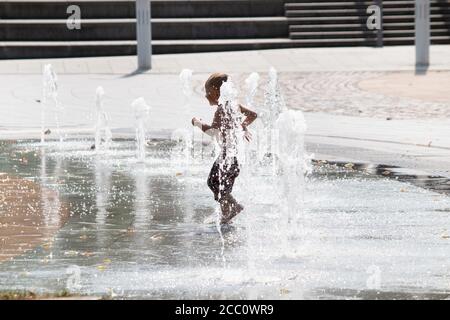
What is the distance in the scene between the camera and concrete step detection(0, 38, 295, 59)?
107 ft

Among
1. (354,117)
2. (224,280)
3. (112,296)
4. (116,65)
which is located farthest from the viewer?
(116,65)

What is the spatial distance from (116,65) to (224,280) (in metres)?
22.4

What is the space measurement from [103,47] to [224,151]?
74.0 feet

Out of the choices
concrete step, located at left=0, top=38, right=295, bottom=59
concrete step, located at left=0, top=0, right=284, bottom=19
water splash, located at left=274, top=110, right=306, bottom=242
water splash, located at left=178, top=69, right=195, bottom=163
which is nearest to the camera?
water splash, located at left=274, top=110, right=306, bottom=242

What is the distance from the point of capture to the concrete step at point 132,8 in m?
34.5

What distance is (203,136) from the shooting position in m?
18.1

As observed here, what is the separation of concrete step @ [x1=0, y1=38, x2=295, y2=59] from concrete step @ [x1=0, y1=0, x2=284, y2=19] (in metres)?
1.35

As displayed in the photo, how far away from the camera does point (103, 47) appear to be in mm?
33094

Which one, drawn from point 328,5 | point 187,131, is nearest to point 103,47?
point 328,5

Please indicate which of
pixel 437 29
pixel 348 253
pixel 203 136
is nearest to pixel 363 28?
pixel 437 29

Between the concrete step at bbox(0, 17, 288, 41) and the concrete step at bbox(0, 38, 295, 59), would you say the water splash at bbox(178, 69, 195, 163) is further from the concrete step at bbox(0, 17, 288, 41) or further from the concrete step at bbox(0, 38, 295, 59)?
the concrete step at bbox(0, 17, 288, 41)

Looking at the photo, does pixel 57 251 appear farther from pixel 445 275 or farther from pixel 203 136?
pixel 203 136

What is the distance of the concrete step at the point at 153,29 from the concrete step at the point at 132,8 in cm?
49

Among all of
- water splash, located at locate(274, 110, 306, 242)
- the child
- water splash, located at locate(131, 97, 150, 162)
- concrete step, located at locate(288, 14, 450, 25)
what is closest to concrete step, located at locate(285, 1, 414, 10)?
concrete step, located at locate(288, 14, 450, 25)
